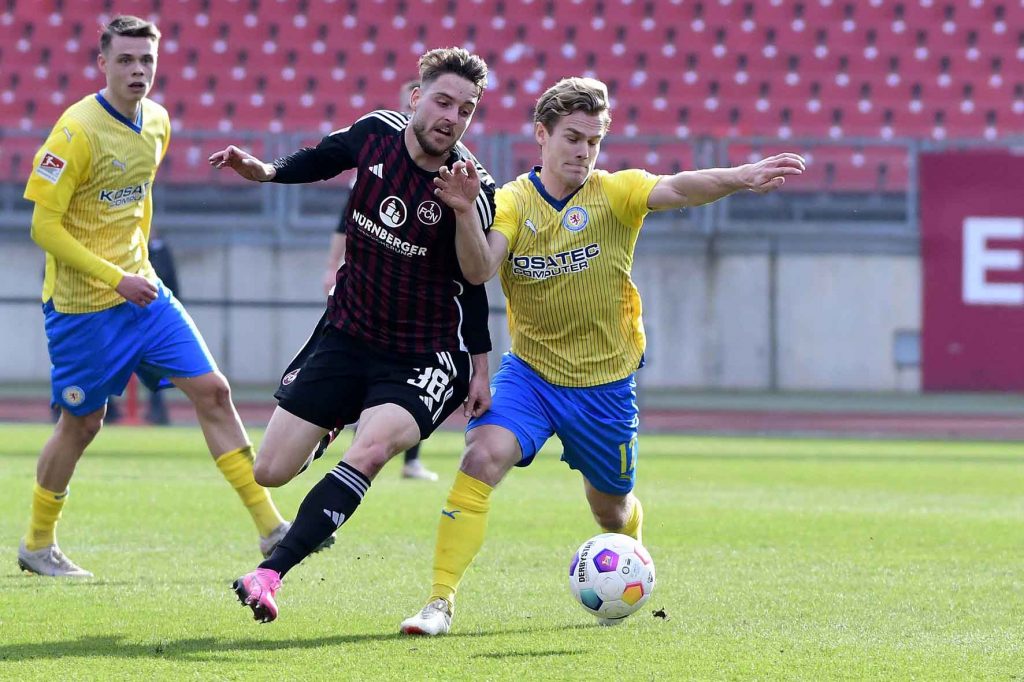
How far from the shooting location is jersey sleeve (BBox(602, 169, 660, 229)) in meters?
5.52

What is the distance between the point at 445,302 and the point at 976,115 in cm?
1934

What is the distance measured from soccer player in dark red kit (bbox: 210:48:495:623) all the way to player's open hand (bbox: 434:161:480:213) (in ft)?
0.13

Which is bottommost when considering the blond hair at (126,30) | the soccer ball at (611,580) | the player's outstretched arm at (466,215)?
the soccer ball at (611,580)

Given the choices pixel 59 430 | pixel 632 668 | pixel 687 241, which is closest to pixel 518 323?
pixel 632 668

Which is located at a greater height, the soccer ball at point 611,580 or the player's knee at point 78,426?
the player's knee at point 78,426

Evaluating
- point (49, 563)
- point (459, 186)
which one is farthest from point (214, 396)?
point (459, 186)

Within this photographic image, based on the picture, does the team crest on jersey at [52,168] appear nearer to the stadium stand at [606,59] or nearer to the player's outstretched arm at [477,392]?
the player's outstretched arm at [477,392]

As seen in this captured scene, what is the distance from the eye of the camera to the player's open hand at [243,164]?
5.41m

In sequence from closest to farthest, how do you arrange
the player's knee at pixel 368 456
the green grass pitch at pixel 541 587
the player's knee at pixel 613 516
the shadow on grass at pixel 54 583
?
the green grass pitch at pixel 541 587 < the player's knee at pixel 368 456 < the player's knee at pixel 613 516 < the shadow on grass at pixel 54 583

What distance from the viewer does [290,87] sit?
22.9m

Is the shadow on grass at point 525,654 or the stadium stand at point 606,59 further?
the stadium stand at point 606,59

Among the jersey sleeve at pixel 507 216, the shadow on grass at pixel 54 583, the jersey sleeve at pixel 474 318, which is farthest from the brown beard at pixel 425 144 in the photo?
the shadow on grass at pixel 54 583

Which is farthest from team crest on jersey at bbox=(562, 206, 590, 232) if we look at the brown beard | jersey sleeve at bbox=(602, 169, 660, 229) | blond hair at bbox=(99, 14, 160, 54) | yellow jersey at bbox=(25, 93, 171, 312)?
blond hair at bbox=(99, 14, 160, 54)

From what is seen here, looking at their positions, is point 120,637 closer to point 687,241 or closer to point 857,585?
point 857,585
